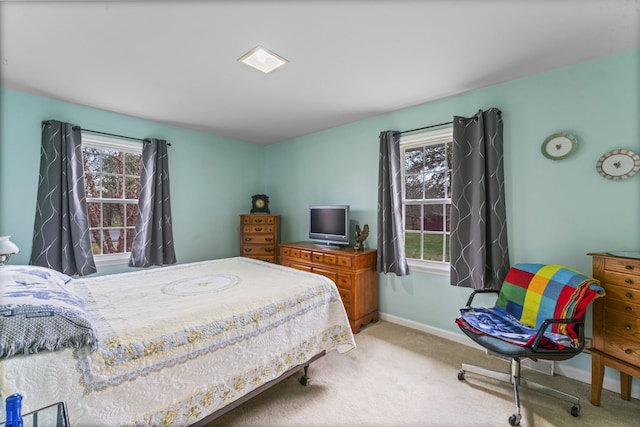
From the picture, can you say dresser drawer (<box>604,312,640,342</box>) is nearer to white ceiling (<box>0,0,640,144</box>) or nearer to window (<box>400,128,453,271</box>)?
window (<box>400,128,453,271</box>)

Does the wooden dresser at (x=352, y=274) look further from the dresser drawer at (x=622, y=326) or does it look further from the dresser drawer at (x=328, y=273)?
the dresser drawer at (x=622, y=326)

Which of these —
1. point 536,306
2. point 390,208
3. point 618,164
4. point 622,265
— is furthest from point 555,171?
point 390,208

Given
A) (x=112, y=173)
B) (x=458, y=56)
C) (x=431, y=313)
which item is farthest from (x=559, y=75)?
(x=112, y=173)

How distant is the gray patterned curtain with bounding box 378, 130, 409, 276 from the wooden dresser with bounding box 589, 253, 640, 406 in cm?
155

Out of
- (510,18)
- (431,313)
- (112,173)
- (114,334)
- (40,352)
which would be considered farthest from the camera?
(112,173)

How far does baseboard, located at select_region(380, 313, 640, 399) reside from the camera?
1962 mm

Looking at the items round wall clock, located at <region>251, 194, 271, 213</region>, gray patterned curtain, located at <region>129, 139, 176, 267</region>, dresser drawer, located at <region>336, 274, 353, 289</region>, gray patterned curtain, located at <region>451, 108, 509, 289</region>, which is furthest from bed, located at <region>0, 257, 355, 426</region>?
round wall clock, located at <region>251, 194, 271, 213</region>

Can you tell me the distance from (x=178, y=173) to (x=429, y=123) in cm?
337

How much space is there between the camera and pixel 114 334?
4.13ft

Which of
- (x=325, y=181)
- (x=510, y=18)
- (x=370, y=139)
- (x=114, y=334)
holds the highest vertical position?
(x=510, y=18)

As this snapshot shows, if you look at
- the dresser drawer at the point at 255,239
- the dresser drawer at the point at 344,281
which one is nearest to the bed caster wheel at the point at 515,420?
the dresser drawer at the point at 344,281

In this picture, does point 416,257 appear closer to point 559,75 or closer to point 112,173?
point 559,75

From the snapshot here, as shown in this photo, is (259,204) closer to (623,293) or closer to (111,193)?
(111,193)

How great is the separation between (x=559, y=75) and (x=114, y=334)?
357cm
